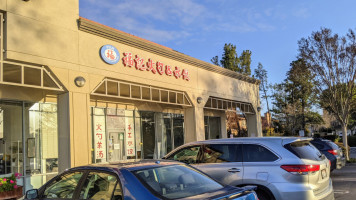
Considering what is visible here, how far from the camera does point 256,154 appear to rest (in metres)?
6.17

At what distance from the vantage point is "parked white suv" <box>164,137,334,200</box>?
18.1 ft

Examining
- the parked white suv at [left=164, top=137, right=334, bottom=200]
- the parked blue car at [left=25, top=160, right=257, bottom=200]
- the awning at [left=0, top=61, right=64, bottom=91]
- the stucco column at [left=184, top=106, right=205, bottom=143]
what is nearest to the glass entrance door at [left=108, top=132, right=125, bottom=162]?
the stucco column at [left=184, top=106, right=205, bottom=143]

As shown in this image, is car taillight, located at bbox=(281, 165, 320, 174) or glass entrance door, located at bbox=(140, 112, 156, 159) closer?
car taillight, located at bbox=(281, 165, 320, 174)

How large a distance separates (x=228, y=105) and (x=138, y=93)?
27.6 ft

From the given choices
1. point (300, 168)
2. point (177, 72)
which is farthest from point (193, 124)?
point (300, 168)

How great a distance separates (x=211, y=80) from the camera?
64.2 feet

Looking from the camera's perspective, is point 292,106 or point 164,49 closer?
point 164,49

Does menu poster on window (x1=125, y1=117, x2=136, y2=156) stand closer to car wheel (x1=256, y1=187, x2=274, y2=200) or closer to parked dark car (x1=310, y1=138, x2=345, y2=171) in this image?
parked dark car (x1=310, y1=138, x2=345, y2=171)

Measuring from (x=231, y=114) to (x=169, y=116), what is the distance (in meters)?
8.38

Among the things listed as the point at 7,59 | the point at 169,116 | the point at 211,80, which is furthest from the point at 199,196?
the point at 211,80

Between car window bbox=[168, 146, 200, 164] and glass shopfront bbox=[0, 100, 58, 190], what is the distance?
683 cm

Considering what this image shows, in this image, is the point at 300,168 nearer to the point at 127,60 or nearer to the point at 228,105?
the point at 127,60

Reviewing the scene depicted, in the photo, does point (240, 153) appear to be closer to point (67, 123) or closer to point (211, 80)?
point (67, 123)

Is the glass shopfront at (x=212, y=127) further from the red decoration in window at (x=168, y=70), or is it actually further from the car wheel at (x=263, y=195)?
the car wheel at (x=263, y=195)
